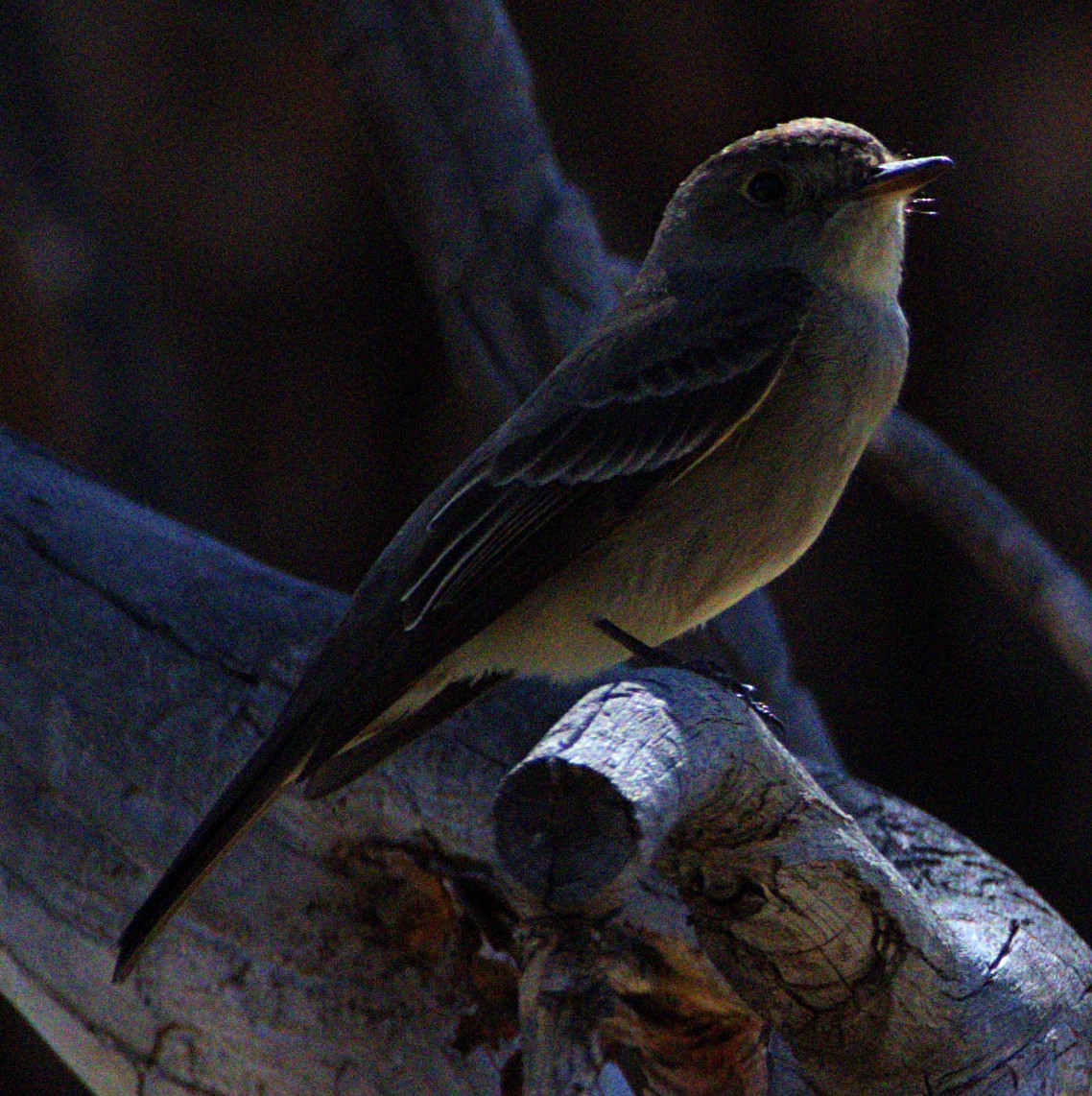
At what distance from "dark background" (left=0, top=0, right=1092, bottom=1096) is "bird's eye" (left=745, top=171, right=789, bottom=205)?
277 centimetres

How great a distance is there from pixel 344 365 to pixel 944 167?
→ 12.0ft

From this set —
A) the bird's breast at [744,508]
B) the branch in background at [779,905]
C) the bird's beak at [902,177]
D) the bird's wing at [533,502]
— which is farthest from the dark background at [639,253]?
the branch in background at [779,905]

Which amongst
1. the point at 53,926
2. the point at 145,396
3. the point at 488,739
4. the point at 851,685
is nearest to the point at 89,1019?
the point at 53,926

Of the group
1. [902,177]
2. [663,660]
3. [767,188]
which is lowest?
[663,660]

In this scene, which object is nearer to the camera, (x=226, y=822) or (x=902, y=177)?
(x=226, y=822)

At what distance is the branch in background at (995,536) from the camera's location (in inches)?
138

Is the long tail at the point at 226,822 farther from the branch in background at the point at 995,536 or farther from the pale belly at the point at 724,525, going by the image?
the branch in background at the point at 995,536

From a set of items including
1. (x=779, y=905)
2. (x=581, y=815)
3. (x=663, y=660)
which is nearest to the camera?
(x=581, y=815)

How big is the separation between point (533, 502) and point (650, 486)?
0.19 m

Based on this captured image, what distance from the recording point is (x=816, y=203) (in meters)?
2.65

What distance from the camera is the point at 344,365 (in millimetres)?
5863

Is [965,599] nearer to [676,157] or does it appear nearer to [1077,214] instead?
[1077,214]

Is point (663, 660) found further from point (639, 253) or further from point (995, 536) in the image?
point (639, 253)

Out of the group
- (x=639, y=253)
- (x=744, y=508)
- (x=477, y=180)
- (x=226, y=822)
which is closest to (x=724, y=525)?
(x=744, y=508)
